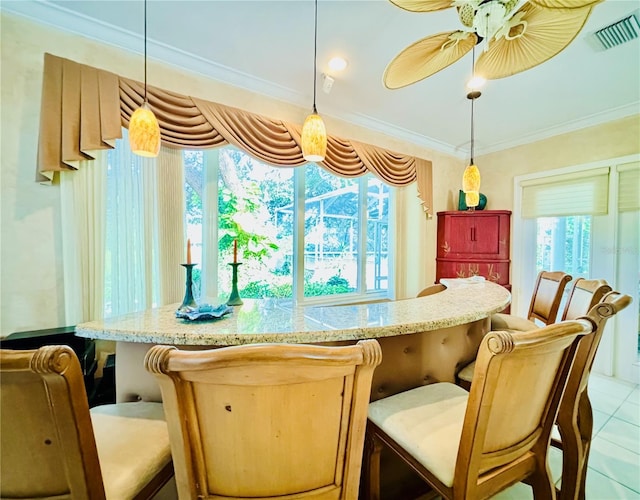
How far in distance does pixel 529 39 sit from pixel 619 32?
1144 mm

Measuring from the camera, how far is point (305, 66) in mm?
2078

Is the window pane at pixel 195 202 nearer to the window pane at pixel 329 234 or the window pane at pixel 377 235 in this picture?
the window pane at pixel 329 234

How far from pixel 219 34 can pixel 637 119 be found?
3872 millimetres

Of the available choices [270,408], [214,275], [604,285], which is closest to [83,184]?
[214,275]

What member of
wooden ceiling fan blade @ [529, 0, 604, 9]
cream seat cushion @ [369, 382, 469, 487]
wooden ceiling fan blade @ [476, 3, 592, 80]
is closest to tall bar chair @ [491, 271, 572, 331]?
cream seat cushion @ [369, 382, 469, 487]

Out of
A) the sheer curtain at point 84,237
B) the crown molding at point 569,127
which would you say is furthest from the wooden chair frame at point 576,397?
the crown molding at point 569,127

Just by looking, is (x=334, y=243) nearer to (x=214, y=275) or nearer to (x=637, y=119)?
(x=214, y=275)

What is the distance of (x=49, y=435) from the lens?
580mm

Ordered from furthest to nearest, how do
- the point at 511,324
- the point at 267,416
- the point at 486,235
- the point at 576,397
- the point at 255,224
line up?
the point at 486,235 → the point at 255,224 → the point at 511,324 → the point at 576,397 → the point at 267,416

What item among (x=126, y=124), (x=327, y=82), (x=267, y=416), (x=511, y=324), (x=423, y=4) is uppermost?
(x=327, y=82)

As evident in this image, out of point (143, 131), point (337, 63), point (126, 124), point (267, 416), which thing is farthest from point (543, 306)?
point (126, 124)

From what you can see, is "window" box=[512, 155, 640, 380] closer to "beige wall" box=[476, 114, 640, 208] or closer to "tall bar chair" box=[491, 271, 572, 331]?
"beige wall" box=[476, 114, 640, 208]

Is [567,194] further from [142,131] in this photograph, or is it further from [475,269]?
[142,131]

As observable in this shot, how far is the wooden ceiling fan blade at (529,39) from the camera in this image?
109 cm
